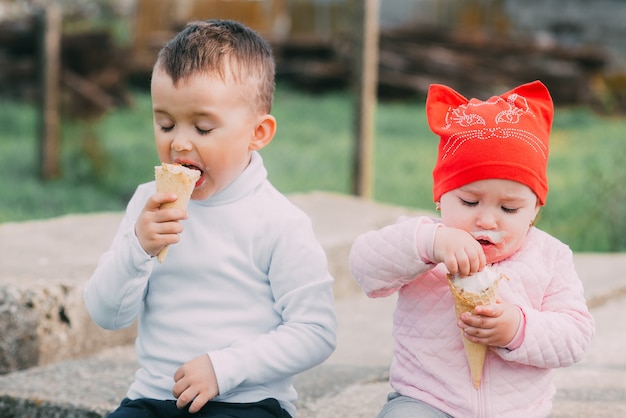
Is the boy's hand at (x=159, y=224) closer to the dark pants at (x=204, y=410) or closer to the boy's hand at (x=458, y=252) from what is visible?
the dark pants at (x=204, y=410)

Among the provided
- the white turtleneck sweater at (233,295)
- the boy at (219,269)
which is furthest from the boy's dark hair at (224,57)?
the white turtleneck sweater at (233,295)

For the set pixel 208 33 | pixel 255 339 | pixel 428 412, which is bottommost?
pixel 428 412

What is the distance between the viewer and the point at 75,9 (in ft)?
51.1

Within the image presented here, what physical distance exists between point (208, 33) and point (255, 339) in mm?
781

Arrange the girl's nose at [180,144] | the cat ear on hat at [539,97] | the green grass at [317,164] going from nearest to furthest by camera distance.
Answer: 1. the girl's nose at [180,144]
2. the cat ear on hat at [539,97]
3. the green grass at [317,164]

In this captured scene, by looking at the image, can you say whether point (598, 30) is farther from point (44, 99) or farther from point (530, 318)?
point (530, 318)

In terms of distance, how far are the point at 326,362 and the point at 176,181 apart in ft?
5.05

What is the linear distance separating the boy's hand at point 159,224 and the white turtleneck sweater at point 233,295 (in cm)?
7

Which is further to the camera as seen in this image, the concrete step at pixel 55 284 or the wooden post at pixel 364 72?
the wooden post at pixel 364 72

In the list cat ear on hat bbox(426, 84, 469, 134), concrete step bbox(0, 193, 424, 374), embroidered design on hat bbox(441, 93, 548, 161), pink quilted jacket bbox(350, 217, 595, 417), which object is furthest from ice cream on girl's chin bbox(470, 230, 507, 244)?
concrete step bbox(0, 193, 424, 374)

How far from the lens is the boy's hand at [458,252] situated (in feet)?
7.32

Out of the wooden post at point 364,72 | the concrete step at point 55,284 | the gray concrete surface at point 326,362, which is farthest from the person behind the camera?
the wooden post at point 364,72

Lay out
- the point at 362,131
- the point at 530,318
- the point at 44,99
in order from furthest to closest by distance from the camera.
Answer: the point at 44,99
the point at 362,131
the point at 530,318

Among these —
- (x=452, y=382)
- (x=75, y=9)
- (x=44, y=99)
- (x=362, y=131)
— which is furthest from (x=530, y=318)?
(x=75, y=9)
